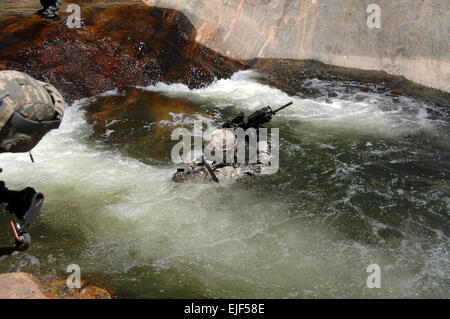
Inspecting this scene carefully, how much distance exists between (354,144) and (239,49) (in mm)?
5046

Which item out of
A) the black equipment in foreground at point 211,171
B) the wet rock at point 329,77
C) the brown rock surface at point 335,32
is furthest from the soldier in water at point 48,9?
the black equipment in foreground at point 211,171

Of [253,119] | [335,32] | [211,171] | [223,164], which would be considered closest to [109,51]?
[253,119]

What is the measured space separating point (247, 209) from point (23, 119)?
9.40ft

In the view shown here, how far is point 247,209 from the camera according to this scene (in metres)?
4.53

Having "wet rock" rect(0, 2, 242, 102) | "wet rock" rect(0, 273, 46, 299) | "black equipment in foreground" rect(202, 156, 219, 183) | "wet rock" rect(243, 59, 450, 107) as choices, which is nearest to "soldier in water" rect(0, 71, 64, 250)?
"wet rock" rect(0, 273, 46, 299)

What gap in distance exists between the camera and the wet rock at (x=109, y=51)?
7359 mm

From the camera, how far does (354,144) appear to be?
20.2 ft

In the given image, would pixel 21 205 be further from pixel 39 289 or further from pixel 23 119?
pixel 39 289

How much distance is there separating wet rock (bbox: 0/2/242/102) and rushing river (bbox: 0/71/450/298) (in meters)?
0.79

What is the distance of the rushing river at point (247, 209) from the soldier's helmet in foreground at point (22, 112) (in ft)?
5.06

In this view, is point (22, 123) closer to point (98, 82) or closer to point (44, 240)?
point (44, 240)

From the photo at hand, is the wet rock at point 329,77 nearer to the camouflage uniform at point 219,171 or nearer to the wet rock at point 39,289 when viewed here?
the camouflage uniform at point 219,171

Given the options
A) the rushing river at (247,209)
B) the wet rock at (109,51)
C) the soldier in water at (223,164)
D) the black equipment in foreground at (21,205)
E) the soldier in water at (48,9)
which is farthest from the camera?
the soldier in water at (48,9)
